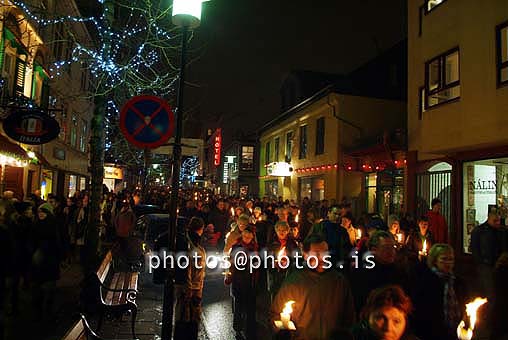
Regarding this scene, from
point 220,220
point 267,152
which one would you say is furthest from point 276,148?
point 220,220

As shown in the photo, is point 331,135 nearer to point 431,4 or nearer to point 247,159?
point 431,4

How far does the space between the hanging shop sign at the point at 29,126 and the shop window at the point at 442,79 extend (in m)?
11.7

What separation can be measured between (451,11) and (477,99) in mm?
3243

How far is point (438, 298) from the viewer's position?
389cm

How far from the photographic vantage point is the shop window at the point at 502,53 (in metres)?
10.5

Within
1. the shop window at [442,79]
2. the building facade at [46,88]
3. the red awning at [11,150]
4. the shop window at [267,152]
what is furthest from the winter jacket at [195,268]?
the shop window at [267,152]

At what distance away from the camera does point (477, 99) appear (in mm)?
11094

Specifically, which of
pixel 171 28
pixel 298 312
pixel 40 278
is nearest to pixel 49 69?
pixel 171 28

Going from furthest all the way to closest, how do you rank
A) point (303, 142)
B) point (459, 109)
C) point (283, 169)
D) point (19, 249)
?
point (283, 169) < point (303, 142) < point (459, 109) < point (19, 249)

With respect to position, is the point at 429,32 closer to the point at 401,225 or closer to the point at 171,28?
the point at 401,225

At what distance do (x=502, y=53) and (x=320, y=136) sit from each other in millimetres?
12103

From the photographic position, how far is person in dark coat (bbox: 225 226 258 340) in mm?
6402

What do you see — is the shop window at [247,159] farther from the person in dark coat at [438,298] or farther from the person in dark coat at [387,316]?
the person in dark coat at [387,316]

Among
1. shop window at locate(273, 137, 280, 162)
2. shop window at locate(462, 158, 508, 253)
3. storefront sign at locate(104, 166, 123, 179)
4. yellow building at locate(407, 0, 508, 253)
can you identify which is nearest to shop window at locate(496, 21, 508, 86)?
yellow building at locate(407, 0, 508, 253)
